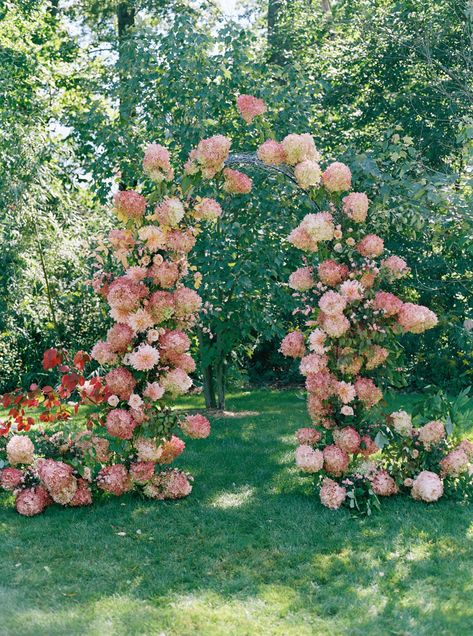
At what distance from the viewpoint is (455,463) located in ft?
15.5

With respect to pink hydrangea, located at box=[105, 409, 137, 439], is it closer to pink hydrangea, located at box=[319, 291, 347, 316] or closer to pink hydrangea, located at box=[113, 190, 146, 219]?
pink hydrangea, located at box=[113, 190, 146, 219]

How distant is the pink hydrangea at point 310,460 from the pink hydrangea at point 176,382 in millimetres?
810

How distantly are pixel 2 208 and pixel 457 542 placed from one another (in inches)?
223

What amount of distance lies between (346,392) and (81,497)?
1.76m

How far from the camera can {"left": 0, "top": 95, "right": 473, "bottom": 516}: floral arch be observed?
4645 millimetres

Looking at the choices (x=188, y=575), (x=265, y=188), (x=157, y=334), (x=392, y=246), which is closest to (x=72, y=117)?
(x=265, y=188)

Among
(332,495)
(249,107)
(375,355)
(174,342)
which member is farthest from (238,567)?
(249,107)

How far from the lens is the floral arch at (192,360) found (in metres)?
4.64

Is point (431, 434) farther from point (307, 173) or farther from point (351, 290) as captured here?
point (307, 173)

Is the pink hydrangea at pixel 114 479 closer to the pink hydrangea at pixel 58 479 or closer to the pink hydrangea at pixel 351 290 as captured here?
the pink hydrangea at pixel 58 479

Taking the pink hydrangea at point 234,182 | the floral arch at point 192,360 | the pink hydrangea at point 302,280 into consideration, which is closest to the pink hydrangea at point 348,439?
the floral arch at point 192,360

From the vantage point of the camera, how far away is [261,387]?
10367 millimetres

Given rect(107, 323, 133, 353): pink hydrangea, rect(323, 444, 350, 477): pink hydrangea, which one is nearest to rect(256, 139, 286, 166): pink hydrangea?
rect(107, 323, 133, 353): pink hydrangea

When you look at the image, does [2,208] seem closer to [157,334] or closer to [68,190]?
[68,190]
